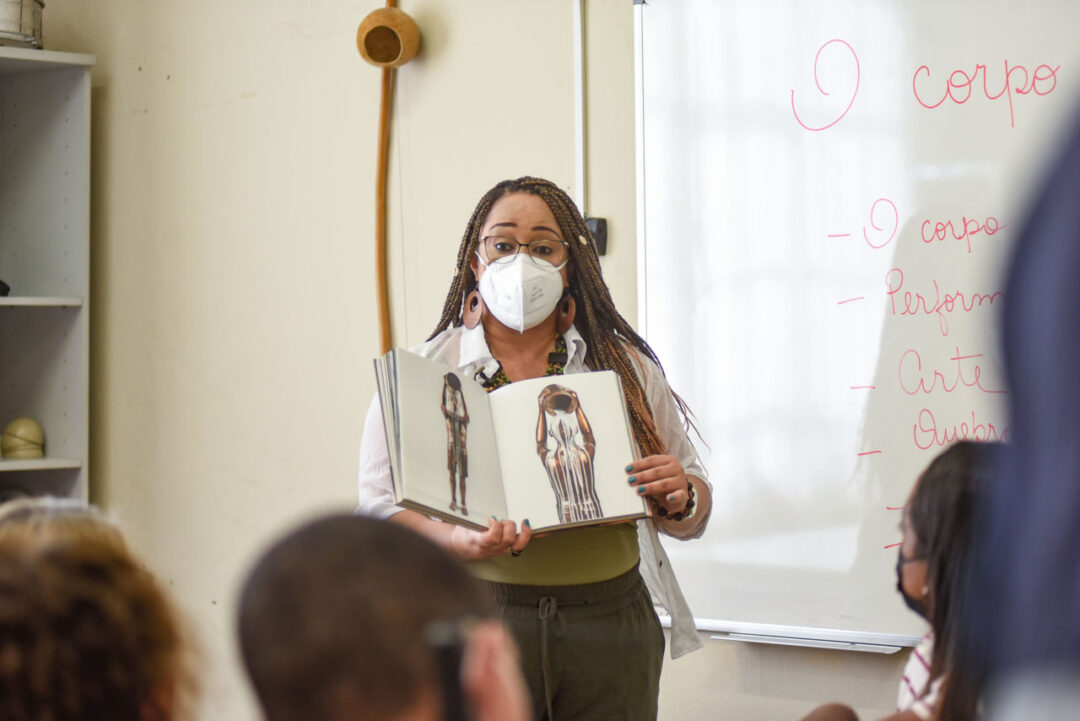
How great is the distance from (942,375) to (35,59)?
2232 mm

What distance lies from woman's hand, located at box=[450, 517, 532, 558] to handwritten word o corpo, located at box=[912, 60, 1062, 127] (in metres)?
1.08

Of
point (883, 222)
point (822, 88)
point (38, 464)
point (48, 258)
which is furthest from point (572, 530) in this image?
point (48, 258)

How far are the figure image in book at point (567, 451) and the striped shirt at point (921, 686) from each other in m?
0.54

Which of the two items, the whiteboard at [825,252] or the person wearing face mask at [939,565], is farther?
the whiteboard at [825,252]

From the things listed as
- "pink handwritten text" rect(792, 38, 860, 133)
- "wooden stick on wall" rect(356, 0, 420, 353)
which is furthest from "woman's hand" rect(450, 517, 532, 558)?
"wooden stick on wall" rect(356, 0, 420, 353)

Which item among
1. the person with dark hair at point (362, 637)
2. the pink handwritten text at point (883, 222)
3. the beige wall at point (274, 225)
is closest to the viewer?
the person with dark hair at point (362, 637)

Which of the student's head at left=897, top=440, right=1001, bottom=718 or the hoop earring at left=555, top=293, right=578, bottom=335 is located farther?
the hoop earring at left=555, top=293, right=578, bottom=335

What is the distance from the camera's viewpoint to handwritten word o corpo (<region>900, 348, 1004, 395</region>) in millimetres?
1714

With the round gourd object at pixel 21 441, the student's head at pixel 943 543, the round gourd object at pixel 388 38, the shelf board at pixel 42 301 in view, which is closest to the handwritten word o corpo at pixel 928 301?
the student's head at pixel 943 543

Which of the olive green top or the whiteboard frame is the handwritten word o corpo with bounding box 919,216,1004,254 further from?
the olive green top

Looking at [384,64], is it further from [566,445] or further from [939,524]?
[939,524]

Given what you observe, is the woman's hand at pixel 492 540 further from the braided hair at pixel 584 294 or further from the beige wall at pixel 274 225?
the beige wall at pixel 274 225

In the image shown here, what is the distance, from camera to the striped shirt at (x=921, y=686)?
71 centimetres

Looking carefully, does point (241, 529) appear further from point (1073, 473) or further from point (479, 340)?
point (1073, 473)
